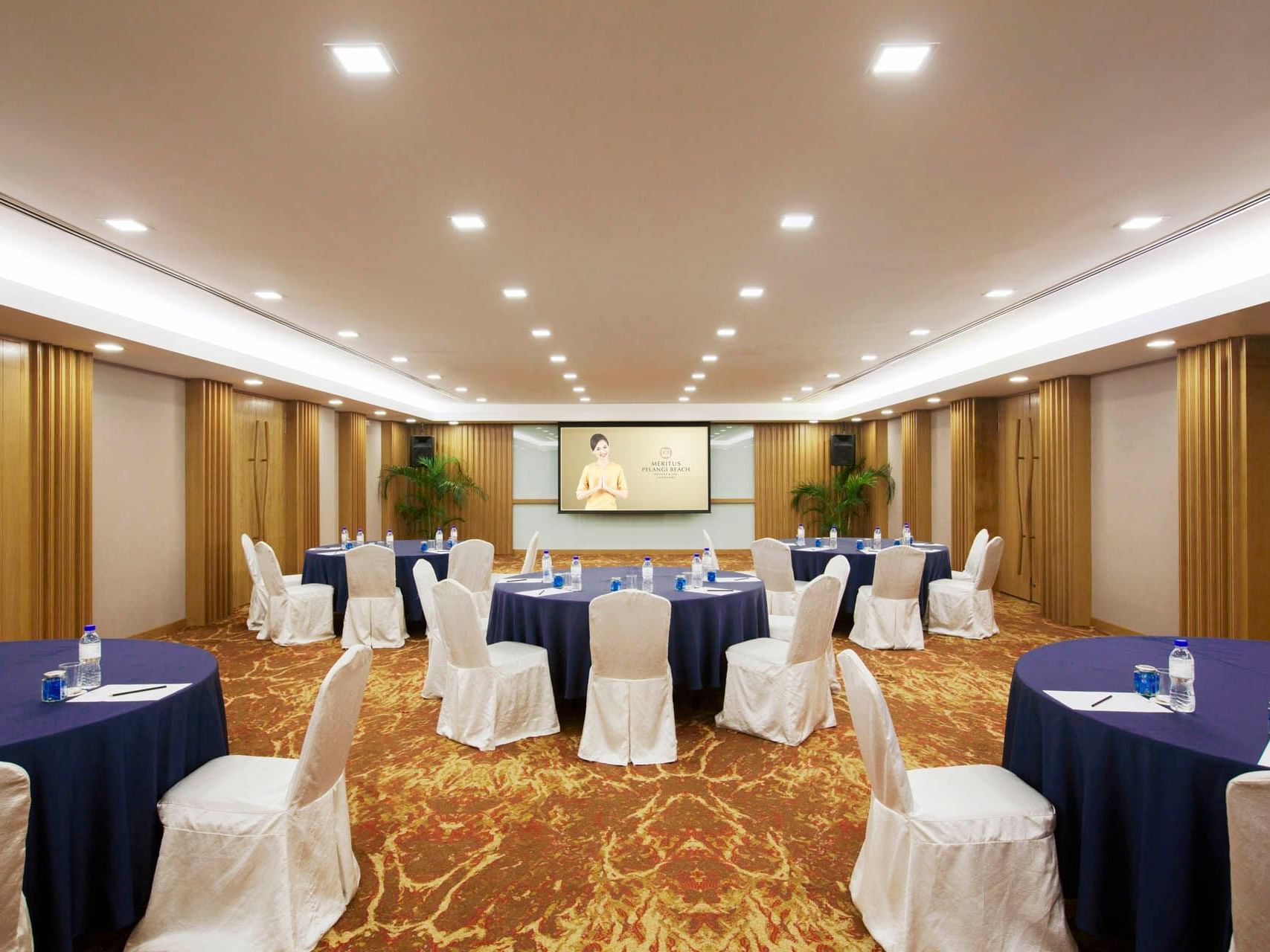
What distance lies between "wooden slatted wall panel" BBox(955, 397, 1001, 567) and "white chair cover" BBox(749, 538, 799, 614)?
3953 millimetres

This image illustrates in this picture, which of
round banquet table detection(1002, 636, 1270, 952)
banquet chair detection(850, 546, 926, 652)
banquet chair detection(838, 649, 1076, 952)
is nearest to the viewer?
round banquet table detection(1002, 636, 1270, 952)

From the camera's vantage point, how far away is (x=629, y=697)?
135 inches

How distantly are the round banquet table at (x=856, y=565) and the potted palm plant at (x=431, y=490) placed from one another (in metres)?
7.62

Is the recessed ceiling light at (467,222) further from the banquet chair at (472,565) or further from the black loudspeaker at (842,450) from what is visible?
the black loudspeaker at (842,450)

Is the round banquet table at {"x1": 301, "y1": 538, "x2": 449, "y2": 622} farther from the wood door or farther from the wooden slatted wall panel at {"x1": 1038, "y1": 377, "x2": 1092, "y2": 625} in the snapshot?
the wood door

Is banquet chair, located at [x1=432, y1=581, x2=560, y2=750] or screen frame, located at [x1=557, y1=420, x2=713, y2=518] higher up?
screen frame, located at [x1=557, y1=420, x2=713, y2=518]

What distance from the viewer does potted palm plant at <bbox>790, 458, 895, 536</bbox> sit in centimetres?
1160

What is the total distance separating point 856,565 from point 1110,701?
4.45 metres

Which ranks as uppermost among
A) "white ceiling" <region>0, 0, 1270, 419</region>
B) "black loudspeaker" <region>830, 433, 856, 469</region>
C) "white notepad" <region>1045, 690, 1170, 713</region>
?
"white ceiling" <region>0, 0, 1270, 419</region>

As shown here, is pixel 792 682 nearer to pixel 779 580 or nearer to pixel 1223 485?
pixel 779 580

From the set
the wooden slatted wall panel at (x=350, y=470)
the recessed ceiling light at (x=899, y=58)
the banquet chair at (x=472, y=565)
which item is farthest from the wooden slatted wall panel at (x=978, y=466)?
the wooden slatted wall panel at (x=350, y=470)

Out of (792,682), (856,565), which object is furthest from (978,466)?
(792,682)

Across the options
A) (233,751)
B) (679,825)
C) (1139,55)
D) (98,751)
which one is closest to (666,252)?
(1139,55)

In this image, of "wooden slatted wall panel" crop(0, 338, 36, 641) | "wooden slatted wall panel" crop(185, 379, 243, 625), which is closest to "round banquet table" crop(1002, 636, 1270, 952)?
"wooden slatted wall panel" crop(0, 338, 36, 641)
